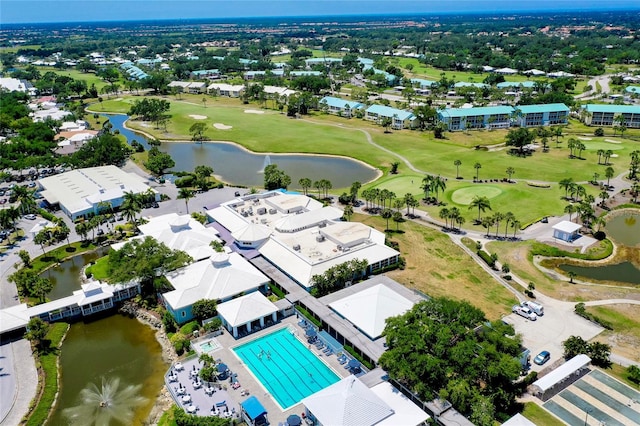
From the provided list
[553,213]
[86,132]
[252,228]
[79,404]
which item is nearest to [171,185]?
[252,228]

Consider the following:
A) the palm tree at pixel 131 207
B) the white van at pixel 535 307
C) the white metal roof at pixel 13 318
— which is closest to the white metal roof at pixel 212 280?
the white metal roof at pixel 13 318

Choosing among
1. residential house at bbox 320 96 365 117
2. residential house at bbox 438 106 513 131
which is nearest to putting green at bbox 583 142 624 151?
A: residential house at bbox 438 106 513 131

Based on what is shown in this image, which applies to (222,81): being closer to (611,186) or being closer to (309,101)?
(309,101)

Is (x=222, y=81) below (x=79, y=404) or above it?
above

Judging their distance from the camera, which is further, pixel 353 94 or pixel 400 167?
pixel 353 94

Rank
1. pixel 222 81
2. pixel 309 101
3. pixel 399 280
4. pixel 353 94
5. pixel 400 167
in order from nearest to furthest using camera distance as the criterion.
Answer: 1. pixel 399 280
2. pixel 400 167
3. pixel 309 101
4. pixel 353 94
5. pixel 222 81
